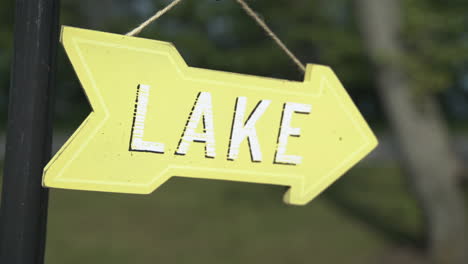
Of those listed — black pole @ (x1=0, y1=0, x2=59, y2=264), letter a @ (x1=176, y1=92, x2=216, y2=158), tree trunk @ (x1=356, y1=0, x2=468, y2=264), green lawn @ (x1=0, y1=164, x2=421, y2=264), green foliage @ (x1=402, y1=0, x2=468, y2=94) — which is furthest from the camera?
green lawn @ (x1=0, y1=164, x2=421, y2=264)

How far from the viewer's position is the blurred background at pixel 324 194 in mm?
3689

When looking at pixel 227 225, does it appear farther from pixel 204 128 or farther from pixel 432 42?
pixel 204 128

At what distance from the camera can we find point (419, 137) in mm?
3734

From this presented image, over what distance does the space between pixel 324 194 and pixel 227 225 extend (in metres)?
1.56

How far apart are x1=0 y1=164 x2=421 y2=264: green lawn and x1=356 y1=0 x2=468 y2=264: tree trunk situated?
67 cm

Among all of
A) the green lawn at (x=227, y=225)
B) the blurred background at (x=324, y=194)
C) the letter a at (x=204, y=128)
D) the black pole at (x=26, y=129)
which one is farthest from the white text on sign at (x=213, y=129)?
the green lawn at (x=227, y=225)

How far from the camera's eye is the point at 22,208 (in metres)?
0.96

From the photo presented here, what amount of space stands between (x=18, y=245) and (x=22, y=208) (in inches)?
2.6

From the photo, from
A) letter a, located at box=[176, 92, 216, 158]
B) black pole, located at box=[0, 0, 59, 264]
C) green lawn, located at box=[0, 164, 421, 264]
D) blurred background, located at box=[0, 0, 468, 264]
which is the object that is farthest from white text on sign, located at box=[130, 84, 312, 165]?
green lawn, located at box=[0, 164, 421, 264]

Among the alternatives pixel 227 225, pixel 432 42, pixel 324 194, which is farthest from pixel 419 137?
pixel 324 194

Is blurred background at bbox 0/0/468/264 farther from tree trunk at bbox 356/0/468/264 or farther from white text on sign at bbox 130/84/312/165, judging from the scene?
white text on sign at bbox 130/84/312/165

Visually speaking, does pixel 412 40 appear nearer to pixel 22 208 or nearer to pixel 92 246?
pixel 92 246

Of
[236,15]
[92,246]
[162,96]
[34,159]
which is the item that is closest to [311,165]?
[162,96]

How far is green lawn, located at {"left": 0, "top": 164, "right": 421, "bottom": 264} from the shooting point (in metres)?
4.30
